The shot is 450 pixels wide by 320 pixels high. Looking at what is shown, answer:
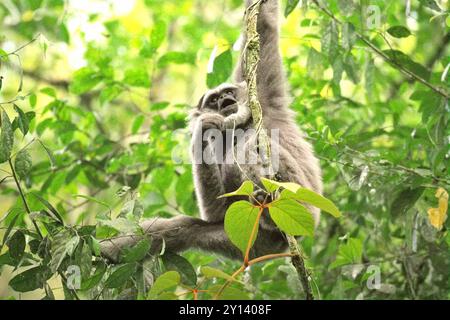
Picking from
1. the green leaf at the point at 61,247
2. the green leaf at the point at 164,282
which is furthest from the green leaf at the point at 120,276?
the green leaf at the point at 164,282

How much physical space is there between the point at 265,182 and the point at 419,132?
125 inches

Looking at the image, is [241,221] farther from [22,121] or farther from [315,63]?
[315,63]

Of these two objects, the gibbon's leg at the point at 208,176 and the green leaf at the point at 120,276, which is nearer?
the green leaf at the point at 120,276

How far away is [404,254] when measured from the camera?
5.73m

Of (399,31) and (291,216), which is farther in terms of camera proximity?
(399,31)

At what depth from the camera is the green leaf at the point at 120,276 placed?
3715 mm

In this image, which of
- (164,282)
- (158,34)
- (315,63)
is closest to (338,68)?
(315,63)

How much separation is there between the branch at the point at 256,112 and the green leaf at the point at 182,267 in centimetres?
92

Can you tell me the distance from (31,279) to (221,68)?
8.61 ft

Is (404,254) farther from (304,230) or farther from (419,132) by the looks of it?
(304,230)

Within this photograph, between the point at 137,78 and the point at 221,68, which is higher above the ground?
the point at 137,78

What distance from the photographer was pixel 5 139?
365cm

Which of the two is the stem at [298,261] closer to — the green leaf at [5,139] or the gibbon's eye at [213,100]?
the green leaf at [5,139]

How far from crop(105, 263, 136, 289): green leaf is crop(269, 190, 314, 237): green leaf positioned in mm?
1256
